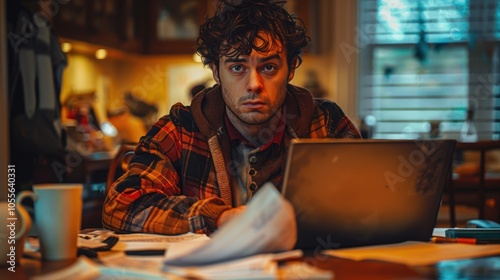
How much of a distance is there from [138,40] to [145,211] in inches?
168

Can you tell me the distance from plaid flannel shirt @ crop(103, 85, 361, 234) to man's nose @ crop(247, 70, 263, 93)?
0.55 ft

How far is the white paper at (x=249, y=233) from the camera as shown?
1.12m

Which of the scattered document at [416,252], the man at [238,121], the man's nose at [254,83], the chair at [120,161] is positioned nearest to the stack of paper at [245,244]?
the scattered document at [416,252]

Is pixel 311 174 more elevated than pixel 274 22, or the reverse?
pixel 274 22

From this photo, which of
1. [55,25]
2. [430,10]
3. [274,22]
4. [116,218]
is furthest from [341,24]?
[116,218]

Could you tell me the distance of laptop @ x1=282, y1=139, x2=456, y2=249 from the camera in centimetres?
130

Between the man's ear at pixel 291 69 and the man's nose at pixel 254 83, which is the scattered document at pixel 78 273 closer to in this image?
the man's nose at pixel 254 83

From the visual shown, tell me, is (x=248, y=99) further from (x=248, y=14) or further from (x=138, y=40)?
(x=138, y=40)

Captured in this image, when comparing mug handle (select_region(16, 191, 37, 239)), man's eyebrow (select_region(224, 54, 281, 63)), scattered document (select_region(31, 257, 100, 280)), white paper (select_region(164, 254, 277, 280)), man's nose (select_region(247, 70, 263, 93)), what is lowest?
scattered document (select_region(31, 257, 100, 280))

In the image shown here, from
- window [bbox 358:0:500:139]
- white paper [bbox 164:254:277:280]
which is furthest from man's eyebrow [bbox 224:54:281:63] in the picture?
window [bbox 358:0:500:139]

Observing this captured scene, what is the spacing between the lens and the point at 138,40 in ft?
18.8

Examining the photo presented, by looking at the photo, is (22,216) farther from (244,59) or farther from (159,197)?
(244,59)

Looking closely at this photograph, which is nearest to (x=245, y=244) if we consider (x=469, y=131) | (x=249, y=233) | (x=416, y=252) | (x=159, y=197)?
(x=249, y=233)

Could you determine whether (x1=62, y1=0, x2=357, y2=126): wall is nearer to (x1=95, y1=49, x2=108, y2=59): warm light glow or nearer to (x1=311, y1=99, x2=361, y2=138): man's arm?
(x1=95, y1=49, x2=108, y2=59): warm light glow
